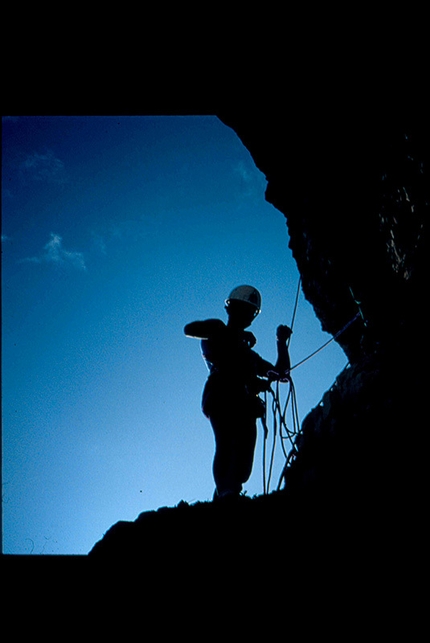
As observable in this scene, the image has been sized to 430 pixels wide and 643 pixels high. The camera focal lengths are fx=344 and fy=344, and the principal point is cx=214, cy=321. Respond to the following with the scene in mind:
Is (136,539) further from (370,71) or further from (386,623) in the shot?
(370,71)

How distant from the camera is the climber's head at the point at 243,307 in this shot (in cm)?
442

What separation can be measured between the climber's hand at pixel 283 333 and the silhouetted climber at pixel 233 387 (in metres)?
0.66

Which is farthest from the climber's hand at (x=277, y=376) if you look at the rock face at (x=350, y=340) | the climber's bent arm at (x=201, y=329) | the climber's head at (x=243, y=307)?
the climber's bent arm at (x=201, y=329)

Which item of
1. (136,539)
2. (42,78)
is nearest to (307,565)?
(136,539)

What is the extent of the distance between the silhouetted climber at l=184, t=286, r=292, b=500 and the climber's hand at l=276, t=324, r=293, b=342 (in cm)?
66

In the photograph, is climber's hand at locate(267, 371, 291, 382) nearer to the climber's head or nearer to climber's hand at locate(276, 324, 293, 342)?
climber's hand at locate(276, 324, 293, 342)

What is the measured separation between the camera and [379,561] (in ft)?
5.73

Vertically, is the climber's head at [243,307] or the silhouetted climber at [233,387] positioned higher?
the climber's head at [243,307]

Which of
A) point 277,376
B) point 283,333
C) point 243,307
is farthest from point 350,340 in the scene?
point 243,307

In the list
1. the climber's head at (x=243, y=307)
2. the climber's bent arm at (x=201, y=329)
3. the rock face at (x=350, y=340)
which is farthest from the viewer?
the climber's head at (x=243, y=307)

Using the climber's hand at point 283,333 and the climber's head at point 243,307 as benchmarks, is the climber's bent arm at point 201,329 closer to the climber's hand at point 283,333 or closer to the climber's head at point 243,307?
the climber's head at point 243,307

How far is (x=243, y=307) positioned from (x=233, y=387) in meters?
1.13

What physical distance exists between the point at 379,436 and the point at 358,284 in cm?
230

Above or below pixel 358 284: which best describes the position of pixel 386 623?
below
